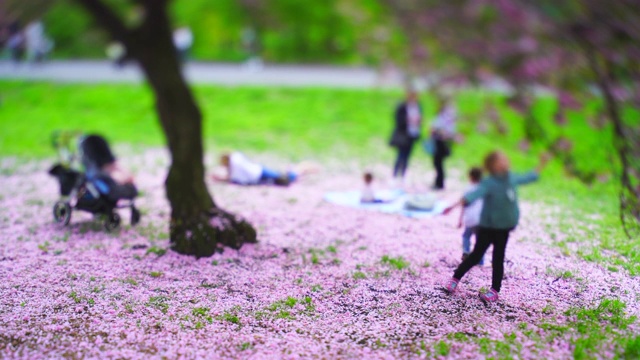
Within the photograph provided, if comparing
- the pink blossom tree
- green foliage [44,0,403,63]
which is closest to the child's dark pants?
the pink blossom tree

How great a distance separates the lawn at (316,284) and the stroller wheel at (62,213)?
23 centimetres

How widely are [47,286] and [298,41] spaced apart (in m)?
14.8

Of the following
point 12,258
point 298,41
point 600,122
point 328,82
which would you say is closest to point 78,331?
point 12,258

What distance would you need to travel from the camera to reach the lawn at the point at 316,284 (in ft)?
18.4

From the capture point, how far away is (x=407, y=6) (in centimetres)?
823

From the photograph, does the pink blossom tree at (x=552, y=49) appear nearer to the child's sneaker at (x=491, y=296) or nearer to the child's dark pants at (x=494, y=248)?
the child's dark pants at (x=494, y=248)

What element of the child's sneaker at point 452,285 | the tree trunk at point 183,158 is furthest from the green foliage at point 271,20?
the child's sneaker at point 452,285

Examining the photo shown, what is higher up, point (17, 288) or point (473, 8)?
point (473, 8)

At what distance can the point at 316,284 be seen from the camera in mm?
7070

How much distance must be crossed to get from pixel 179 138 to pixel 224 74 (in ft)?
55.9

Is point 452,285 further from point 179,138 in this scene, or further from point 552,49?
point 179,138

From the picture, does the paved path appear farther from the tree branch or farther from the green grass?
the tree branch

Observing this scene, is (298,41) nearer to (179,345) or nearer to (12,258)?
(12,258)

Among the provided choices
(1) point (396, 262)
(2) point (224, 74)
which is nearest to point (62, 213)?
(1) point (396, 262)
